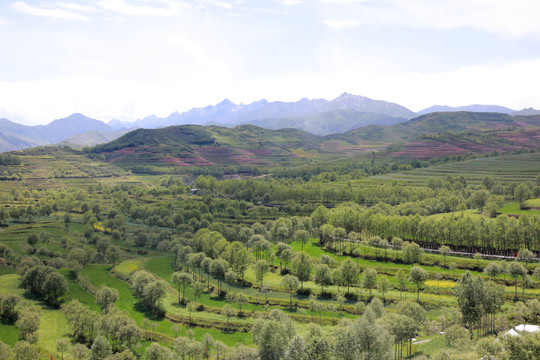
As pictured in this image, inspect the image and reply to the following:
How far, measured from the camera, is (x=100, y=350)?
46781 millimetres

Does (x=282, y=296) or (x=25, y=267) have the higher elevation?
(x=25, y=267)

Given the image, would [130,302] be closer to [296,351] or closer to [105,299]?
[105,299]

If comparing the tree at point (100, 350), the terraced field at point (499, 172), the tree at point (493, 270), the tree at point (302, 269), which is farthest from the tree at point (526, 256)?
the terraced field at point (499, 172)

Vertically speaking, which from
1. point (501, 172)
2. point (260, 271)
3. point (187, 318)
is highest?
point (501, 172)

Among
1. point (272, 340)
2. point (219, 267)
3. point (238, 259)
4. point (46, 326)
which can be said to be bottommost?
point (46, 326)

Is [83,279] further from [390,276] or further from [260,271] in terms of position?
[390,276]

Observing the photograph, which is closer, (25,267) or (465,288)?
(465,288)

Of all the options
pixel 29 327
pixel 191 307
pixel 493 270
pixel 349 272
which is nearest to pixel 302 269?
pixel 349 272

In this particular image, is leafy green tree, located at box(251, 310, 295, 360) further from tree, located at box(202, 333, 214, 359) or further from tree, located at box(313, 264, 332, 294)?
tree, located at box(313, 264, 332, 294)

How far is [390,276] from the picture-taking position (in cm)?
8300

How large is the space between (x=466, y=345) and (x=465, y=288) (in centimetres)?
1020

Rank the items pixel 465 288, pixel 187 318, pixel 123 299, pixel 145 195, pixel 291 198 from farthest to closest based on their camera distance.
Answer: pixel 145 195
pixel 291 198
pixel 123 299
pixel 187 318
pixel 465 288

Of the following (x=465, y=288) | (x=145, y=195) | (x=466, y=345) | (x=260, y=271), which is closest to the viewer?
(x=466, y=345)

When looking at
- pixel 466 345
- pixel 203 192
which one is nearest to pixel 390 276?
pixel 466 345
